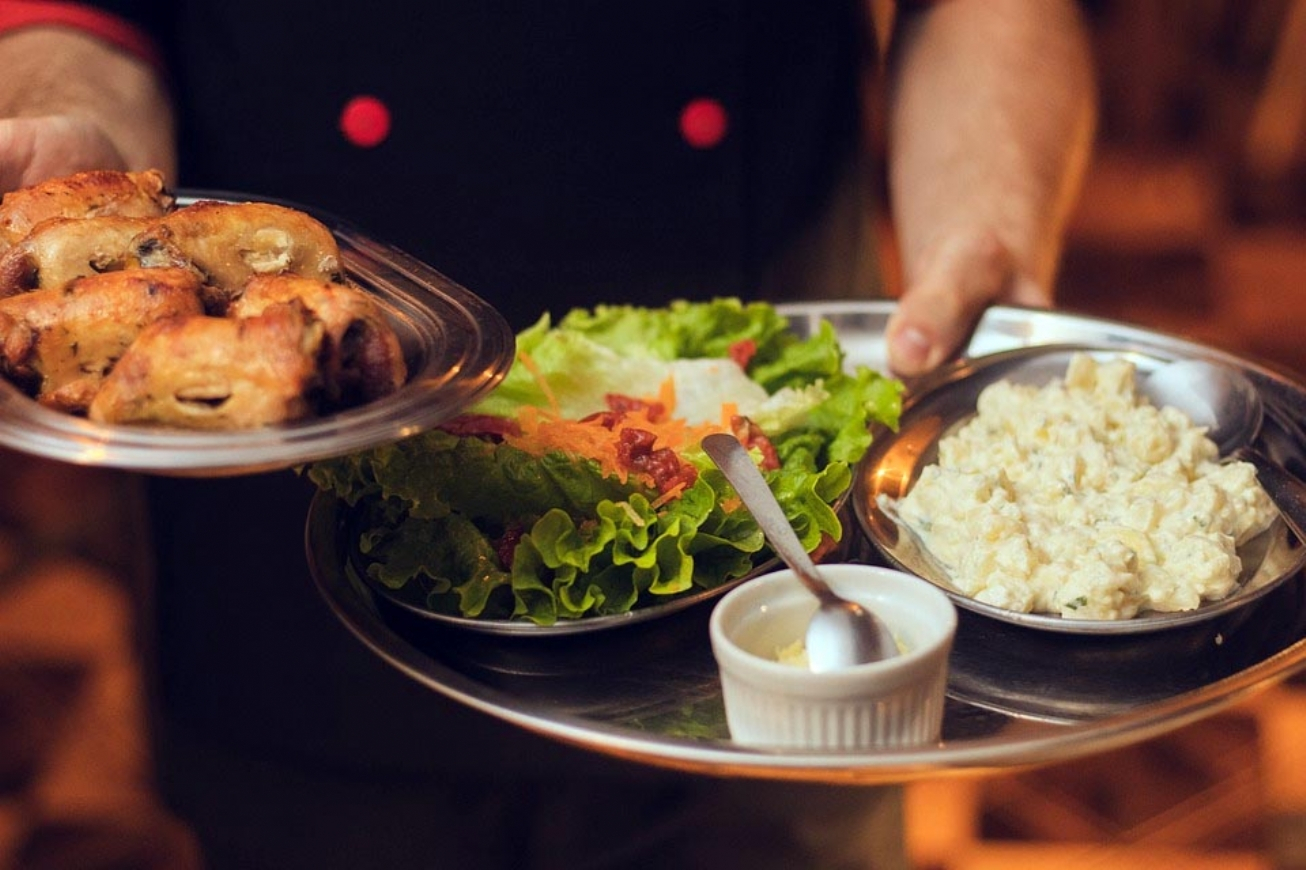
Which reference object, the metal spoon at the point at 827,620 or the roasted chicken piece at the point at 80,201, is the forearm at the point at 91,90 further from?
the metal spoon at the point at 827,620

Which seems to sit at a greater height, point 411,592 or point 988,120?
point 988,120

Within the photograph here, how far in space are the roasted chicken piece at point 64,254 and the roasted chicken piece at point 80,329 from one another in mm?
104

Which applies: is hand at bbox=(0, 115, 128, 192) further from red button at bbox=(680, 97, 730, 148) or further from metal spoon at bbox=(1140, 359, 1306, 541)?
metal spoon at bbox=(1140, 359, 1306, 541)

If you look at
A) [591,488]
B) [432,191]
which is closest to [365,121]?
[432,191]

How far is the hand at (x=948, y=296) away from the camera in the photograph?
2285 mm

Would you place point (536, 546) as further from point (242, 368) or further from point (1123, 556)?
point (1123, 556)

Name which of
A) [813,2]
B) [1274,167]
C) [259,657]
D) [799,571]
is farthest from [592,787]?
[1274,167]

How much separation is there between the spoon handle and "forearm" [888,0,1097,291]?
1006 millimetres

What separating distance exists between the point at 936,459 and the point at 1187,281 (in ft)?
16.7

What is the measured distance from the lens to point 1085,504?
195 cm

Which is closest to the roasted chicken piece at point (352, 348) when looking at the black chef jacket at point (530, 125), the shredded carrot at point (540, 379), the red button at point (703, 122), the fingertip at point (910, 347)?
the shredded carrot at point (540, 379)

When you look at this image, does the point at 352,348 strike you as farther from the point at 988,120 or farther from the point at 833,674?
the point at 988,120

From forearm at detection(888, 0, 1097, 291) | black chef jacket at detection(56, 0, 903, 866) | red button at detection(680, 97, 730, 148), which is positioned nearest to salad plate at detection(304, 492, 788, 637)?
black chef jacket at detection(56, 0, 903, 866)

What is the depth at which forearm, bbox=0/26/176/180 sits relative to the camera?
2.47 metres
